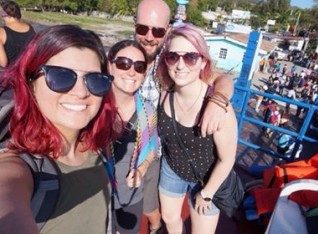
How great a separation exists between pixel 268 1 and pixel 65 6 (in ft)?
191

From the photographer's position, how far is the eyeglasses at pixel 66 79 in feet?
3.97

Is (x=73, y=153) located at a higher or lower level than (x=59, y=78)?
lower

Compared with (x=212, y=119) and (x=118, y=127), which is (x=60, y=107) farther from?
(x=212, y=119)

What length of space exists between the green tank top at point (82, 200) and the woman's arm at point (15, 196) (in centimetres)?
18

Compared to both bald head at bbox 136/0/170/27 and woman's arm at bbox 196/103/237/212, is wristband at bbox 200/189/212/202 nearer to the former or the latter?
woman's arm at bbox 196/103/237/212

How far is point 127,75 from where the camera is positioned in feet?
6.56

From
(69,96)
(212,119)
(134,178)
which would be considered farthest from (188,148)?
(69,96)

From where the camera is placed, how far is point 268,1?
85.4 meters

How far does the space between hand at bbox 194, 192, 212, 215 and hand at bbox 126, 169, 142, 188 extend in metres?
0.46

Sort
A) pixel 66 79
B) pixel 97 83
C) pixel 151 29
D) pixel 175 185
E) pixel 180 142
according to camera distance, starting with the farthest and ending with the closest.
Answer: pixel 151 29 < pixel 175 185 < pixel 180 142 < pixel 97 83 < pixel 66 79

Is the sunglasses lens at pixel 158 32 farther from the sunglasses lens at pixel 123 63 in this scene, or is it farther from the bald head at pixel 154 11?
the sunglasses lens at pixel 123 63

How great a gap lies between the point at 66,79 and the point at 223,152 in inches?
44.1

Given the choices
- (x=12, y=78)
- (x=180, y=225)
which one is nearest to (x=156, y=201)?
(x=180, y=225)

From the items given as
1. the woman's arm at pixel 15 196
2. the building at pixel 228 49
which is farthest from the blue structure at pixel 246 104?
the building at pixel 228 49
